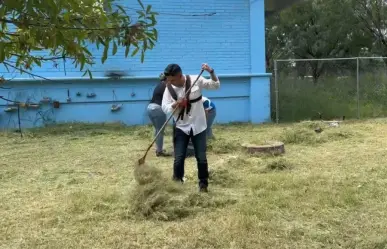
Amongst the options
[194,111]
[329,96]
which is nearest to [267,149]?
[194,111]

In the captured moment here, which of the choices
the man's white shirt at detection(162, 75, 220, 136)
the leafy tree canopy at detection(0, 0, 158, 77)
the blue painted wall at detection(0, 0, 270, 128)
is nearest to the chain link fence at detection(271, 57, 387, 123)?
the blue painted wall at detection(0, 0, 270, 128)

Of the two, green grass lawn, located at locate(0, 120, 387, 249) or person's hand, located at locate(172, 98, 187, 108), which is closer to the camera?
green grass lawn, located at locate(0, 120, 387, 249)

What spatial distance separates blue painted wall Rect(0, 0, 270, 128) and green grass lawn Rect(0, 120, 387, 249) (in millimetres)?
5913

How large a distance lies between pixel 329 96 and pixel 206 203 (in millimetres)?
12310

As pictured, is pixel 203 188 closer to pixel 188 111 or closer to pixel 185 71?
pixel 188 111

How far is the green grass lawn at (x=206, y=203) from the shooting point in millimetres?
4172

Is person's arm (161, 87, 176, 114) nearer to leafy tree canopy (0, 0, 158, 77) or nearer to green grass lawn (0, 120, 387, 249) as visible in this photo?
green grass lawn (0, 120, 387, 249)

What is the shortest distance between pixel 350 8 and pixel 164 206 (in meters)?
29.6

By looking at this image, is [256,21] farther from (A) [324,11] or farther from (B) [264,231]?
(A) [324,11]

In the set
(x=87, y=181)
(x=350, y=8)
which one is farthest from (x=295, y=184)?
(x=350, y=8)

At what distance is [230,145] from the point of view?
928cm

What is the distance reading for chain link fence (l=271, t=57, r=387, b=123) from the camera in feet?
52.2

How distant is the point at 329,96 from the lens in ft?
53.8

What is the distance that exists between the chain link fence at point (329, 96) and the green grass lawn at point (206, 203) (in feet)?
23.5
